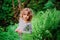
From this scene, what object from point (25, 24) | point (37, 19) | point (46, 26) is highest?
point (37, 19)

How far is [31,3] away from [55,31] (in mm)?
2755

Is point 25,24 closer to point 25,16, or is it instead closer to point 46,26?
point 25,16

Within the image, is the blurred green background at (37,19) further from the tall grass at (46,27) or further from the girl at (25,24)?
the girl at (25,24)

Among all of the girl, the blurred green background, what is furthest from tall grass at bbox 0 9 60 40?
the girl

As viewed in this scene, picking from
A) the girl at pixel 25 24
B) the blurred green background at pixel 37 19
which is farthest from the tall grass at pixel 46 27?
the girl at pixel 25 24

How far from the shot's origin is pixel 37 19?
6191 millimetres

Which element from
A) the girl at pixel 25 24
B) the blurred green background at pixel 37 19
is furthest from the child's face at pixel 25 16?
the blurred green background at pixel 37 19

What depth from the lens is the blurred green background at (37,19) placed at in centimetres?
567

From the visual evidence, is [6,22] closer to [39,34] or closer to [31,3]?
[31,3]

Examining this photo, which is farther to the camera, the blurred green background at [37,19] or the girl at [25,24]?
the blurred green background at [37,19]

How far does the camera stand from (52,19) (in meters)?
5.99

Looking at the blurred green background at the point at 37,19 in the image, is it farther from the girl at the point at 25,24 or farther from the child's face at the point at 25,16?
the child's face at the point at 25,16

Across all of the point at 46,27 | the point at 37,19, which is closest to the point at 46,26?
the point at 46,27

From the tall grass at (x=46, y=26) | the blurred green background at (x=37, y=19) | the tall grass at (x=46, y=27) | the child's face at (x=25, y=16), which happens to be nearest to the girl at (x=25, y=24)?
the child's face at (x=25, y=16)
